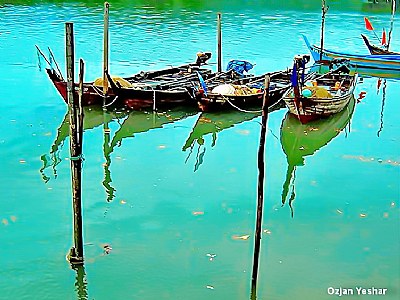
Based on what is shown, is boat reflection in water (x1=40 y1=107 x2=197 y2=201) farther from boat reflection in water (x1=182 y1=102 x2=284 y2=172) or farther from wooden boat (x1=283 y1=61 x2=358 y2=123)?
wooden boat (x1=283 y1=61 x2=358 y2=123)

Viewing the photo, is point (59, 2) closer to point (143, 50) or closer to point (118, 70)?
point (143, 50)

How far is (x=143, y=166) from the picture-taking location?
8508 millimetres

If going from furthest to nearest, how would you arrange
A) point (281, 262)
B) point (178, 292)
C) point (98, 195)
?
1. point (98, 195)
2. point (281, 262)
3. point (178, 292)

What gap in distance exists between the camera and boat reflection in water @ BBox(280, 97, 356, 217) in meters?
9.09

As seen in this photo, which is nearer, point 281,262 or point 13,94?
point 281,262

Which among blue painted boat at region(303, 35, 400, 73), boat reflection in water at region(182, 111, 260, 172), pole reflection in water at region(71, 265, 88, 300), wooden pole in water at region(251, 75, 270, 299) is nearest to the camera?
wooden pole in water at region(251, 75, 270, 299)

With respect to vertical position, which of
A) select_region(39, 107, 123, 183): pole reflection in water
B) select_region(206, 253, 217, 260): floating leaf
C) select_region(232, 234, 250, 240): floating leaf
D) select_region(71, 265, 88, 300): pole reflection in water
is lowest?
select_region(71, 265, 88, 300): pole reflection in water

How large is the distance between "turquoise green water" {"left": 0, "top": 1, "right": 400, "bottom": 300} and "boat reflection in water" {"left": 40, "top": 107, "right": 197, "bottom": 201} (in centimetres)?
3

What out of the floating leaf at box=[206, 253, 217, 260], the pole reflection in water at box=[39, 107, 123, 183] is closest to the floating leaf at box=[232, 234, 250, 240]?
the floating leaf at box=[206, 253, 217, 260]

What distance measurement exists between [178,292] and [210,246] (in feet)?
2.86

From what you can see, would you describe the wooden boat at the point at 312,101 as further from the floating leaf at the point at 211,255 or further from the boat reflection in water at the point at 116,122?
the floating leaf at the point at 211,255

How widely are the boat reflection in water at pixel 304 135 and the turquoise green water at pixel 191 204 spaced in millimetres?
58

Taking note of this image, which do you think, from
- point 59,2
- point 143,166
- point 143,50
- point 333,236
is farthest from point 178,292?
point 59,2

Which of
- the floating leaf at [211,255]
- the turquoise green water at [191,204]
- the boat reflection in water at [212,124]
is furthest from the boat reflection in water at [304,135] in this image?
the floating leaf at [211,255]
